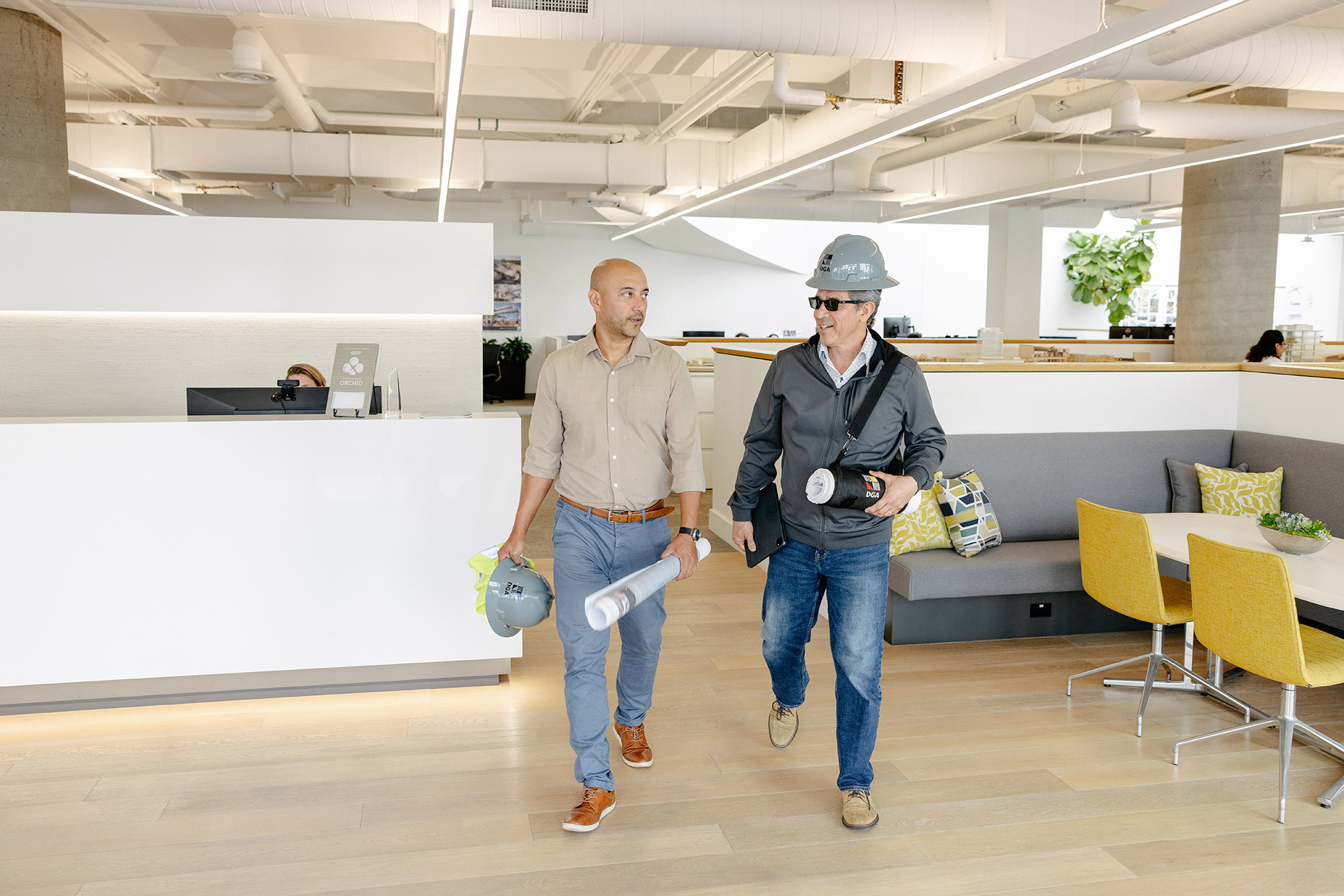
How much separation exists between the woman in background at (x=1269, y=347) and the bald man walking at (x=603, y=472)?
7.17m

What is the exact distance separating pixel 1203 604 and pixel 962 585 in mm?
1229

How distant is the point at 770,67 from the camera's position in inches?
319

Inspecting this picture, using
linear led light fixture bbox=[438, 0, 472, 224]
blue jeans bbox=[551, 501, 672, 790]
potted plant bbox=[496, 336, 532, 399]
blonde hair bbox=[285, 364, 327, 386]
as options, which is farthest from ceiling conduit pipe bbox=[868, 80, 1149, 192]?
potted plant bbox=[496, 336, 532, 399]

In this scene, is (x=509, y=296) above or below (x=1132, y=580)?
above

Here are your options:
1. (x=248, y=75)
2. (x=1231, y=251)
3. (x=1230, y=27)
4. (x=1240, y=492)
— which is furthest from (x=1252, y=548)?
(x=1231, y=251)

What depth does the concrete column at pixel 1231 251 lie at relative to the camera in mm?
9008

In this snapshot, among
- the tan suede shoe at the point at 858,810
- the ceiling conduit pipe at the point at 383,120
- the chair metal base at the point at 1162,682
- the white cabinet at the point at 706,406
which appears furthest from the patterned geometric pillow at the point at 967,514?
the ceiling conduit pipe at the point at 383,120

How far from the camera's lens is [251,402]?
3.97 metres

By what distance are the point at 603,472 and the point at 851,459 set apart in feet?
2.35

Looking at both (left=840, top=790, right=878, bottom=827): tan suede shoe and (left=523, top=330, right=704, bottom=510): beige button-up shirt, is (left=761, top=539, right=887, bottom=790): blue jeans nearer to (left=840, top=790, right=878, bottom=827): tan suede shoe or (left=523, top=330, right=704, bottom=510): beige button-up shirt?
(left=840, top=790, right=878, bottom=827): tan suede shoe

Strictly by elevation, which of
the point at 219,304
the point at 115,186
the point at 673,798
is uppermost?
the point at 115,186

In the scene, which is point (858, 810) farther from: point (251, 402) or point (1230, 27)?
point (1230, 27)

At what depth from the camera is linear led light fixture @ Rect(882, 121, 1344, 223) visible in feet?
18.4

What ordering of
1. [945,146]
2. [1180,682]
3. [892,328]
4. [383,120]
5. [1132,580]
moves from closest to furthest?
[1132,580], [1180,682], [945,146], [383,120], [892,328]
